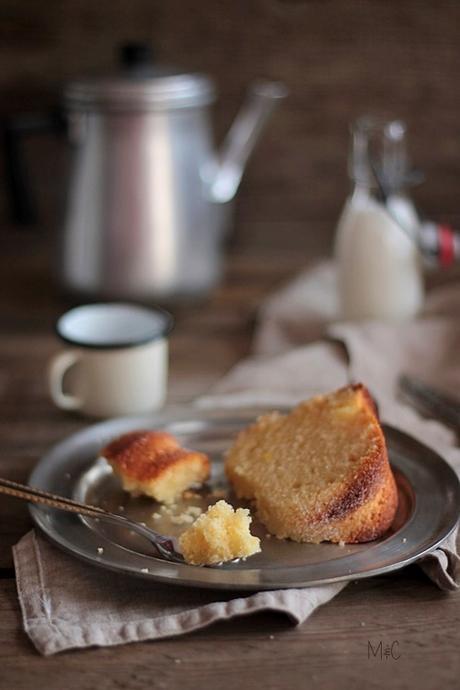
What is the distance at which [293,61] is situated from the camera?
5.43 ft

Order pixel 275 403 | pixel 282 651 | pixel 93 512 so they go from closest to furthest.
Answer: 1. pixel 282 651
2. pixel 93 512
3. pixel 275 403

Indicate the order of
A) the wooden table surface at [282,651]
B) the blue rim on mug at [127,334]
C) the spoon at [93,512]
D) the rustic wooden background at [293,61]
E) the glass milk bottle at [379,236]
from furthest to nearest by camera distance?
the rustic wooden background at [293,61]
the glass milk bottle at [379,236]
the blue rim on mug at [127,334]
the spoon at [93,512]
the wooden table surface at [282,651]

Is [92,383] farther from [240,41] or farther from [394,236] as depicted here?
[240,41]

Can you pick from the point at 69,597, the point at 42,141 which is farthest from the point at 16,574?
the point at 42,141

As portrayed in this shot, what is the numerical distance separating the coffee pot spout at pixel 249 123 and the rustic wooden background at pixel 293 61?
18 millimetres

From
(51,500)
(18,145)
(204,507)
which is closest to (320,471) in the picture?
(204,507)

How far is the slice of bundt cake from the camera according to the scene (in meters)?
0.81

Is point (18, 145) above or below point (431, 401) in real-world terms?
above

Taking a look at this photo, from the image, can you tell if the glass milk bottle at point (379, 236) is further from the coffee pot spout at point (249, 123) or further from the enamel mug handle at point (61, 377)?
the enamel mug handle at point (61, 377)

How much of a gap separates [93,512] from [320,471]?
200mm

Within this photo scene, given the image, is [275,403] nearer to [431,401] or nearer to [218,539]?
[431,401]

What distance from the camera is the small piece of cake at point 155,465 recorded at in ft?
2.91

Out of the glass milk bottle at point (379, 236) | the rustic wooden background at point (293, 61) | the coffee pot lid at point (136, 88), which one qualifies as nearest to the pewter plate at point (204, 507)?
the glass milk bottle at point (379, 236)

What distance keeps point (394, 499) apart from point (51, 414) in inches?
18.6
